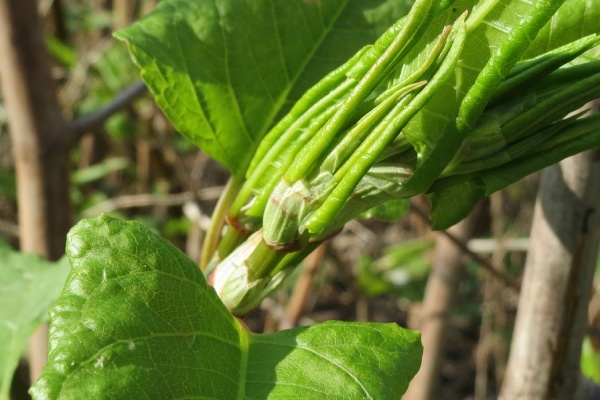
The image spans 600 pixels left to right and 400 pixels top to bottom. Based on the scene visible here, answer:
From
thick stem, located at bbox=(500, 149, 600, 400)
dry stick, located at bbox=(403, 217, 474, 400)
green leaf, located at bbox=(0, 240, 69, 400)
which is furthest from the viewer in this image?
dry stick, located at bbox=(403, 217, 474, 400)

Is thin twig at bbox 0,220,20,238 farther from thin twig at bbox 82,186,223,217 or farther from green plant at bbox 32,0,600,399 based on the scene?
green plant at bbox 32,0,600,399

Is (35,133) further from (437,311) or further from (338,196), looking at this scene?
(437,311)

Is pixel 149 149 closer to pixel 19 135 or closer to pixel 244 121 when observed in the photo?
pixel 19 135

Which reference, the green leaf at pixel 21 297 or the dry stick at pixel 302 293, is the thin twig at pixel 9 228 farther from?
the green leaf at pixel 21 297

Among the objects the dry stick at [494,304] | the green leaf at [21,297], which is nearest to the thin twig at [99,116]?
the green leaf at [21,297]

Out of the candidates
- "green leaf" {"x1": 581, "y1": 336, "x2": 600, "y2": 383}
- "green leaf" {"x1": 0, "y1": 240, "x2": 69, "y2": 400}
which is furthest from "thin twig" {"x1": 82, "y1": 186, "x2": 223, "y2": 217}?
"green leaf" {"x1": 581, "y1": 336, "x2": 600, "y2": 383}

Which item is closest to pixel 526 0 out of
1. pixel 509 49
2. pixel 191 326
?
pixel 509 49

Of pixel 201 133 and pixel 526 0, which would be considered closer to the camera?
pixel 526 0
